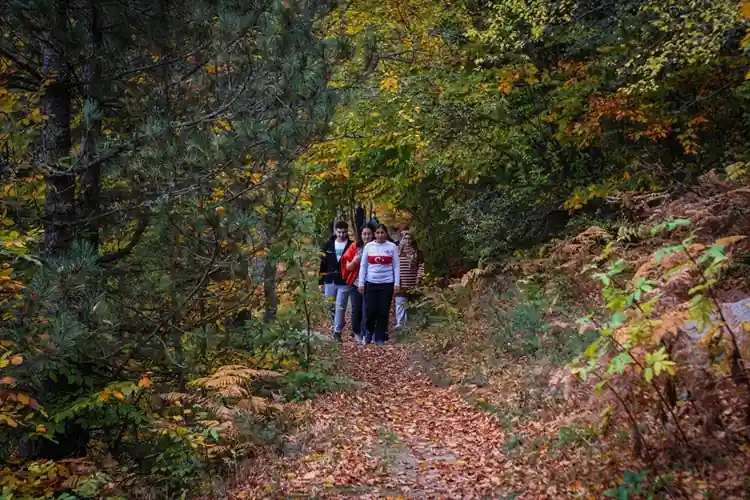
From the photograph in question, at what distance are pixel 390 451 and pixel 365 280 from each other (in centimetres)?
631

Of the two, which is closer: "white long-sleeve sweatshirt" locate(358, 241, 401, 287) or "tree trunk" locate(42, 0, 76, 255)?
"tree trunk" locate(42, 0, 76, 255)

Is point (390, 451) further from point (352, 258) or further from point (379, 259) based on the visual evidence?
point (352, 258)

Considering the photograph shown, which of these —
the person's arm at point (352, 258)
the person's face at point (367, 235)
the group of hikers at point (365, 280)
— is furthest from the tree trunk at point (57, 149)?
the person's face at point (367, 235)

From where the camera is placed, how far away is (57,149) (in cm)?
638

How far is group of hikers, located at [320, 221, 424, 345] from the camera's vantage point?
42.8ft

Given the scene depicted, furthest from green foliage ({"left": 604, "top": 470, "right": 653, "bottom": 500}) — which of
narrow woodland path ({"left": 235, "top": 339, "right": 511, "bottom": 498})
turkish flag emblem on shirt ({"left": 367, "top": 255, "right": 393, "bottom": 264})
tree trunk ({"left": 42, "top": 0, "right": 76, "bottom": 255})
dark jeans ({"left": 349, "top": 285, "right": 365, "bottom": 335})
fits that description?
dark jeans ({"left": 349, "top": 285, "right": 365, "bottom": 335})

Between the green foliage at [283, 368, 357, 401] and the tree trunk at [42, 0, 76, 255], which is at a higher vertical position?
the tree trunk at [42, 0, 76, 255]

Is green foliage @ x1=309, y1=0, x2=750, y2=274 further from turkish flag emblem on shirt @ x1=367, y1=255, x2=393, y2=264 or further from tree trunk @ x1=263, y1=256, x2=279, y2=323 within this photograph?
tree trunk @ x1=263, y1=256, x2=279, y2=323

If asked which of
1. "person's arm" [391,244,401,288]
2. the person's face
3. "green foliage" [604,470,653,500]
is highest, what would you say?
the person's face

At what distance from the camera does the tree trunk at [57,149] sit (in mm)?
6156

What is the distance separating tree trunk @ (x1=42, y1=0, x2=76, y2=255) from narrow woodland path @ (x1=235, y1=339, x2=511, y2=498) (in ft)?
9.35

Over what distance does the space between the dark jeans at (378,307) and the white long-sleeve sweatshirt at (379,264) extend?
0.12 metres

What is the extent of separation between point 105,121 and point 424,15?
9571mm

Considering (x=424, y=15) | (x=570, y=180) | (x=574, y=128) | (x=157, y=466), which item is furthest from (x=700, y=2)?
(x=157, y=466)
